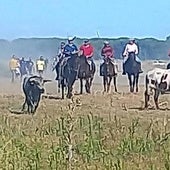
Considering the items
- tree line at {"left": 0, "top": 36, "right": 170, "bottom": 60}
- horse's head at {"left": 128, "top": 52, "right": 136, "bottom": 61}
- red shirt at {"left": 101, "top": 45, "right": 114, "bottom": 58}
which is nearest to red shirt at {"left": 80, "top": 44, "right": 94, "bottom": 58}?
red shirt at {"left": 101, "top": 45, "right": 114, "bottom": 58}

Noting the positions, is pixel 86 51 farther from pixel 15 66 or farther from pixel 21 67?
pixel 21 67

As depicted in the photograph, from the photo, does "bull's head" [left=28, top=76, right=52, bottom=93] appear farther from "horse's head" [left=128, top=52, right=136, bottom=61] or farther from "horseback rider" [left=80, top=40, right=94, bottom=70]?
"horse's head" [left=128, top=52, right=136, bottom=61]

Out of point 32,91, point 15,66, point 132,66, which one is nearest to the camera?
point 32,91

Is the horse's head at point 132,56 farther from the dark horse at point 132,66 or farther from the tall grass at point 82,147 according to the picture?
the tall grass at point 82,147

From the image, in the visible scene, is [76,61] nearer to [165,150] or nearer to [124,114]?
[124,114]

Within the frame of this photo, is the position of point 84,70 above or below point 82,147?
above

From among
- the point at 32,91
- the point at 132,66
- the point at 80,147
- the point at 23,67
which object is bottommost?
the point at 80,147

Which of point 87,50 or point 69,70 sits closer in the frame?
point 69,70

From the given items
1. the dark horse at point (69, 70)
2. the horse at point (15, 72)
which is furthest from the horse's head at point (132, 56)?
the horse at point (15, 72)

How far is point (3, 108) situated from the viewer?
2152cm

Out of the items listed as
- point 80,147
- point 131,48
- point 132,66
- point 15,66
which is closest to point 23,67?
point 15,66

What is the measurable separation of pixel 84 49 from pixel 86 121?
14.2 m

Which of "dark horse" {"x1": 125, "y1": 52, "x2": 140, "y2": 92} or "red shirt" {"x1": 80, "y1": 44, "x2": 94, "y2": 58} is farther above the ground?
"red shirt" {"x1": 80, "y1": 44, "x2": 94, "y2": 58}

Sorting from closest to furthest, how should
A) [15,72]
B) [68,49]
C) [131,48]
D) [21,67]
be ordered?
[68,49]
[131,48]
[15,72]
[21,67]
